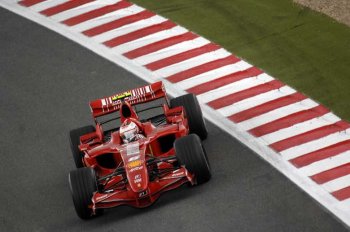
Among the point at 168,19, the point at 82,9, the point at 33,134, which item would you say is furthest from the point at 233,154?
the point at 82,9

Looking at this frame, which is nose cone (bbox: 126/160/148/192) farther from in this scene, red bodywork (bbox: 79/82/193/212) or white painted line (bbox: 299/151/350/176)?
white painted line (bbox: 299/151/350/176)

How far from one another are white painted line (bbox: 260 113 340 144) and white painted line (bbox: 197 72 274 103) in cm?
173

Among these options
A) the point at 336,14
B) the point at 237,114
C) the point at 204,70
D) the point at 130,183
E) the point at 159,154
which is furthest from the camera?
the point at 336,14

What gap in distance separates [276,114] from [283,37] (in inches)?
117

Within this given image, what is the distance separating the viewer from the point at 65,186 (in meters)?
16.1

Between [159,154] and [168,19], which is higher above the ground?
[168,19]

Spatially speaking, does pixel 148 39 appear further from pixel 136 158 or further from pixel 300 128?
pixel 136 158

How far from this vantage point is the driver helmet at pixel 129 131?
15.3 metres

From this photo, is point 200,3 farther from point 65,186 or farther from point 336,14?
point 65,186

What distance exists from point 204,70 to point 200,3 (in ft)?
9.83

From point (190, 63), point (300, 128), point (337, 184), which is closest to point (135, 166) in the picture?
point (337, 184)

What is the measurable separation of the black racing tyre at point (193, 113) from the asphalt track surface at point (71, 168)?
1.46 ft

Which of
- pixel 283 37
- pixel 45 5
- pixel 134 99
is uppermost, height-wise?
pixel 45 5

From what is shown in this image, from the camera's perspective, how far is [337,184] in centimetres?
1498
